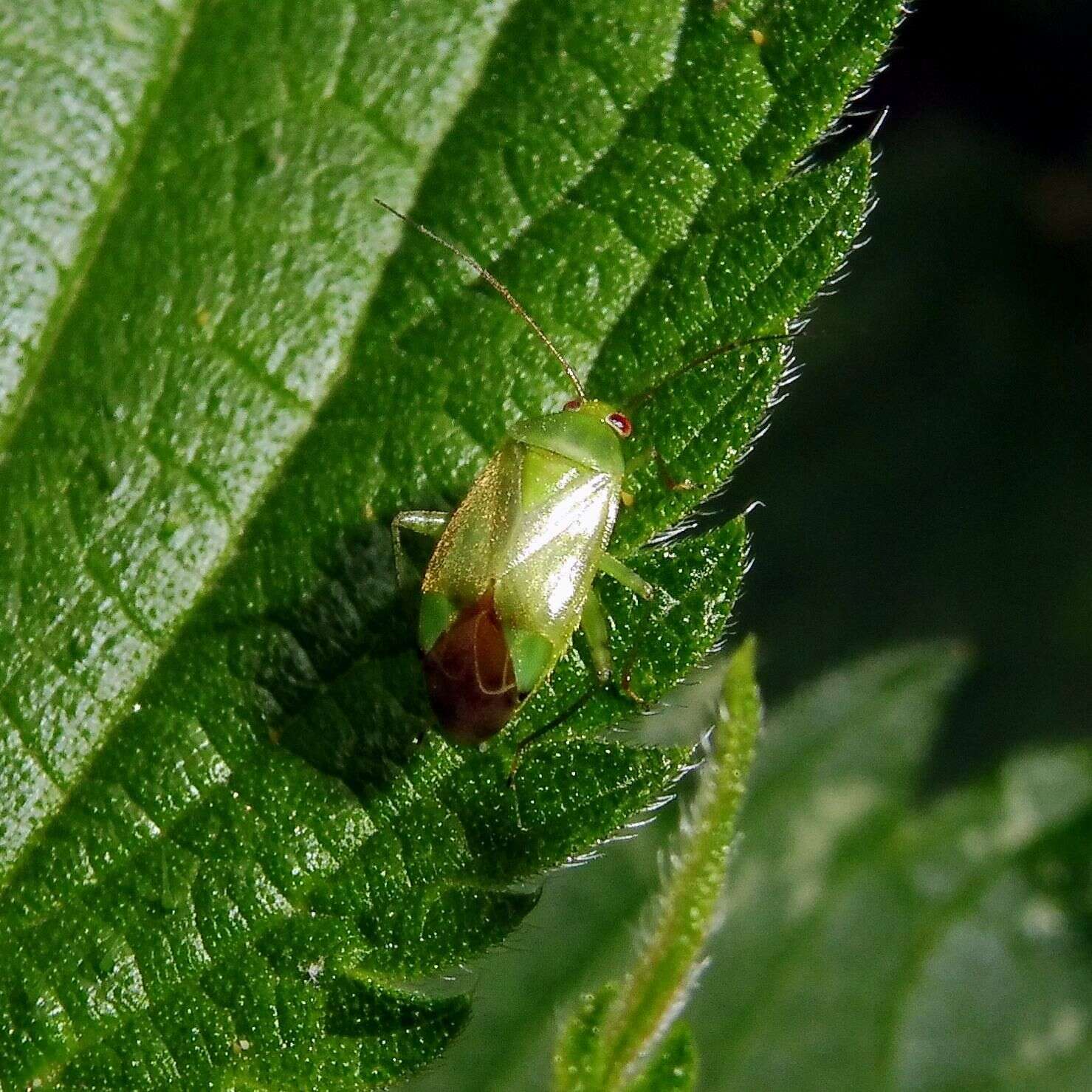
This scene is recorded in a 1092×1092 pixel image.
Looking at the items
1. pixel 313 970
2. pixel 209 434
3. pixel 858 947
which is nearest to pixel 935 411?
pixel 858 947

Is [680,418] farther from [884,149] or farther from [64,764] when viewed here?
[884,149]

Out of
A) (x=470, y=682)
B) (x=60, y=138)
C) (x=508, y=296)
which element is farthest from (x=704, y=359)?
(x=60, y=138)

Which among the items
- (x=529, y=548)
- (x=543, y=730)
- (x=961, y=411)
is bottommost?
(x=961, y=411)

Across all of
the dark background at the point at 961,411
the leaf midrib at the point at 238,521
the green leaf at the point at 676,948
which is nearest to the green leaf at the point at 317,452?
the leaf midrib at the point at 238,521

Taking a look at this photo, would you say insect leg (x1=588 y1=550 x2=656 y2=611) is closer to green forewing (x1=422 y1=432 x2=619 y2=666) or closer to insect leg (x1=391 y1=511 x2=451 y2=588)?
green forewing (x1=422 y1=432 x2=619 y2=666)

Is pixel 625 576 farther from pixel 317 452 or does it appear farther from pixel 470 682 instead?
pixel 317 452

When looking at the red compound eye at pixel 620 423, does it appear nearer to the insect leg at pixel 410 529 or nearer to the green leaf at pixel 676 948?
the insect leg at pixel 410 529

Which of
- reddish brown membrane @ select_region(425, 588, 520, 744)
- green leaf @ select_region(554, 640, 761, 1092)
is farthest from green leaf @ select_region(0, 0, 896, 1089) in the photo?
green leaf @ select_region(554, 640, 761, 1092)
